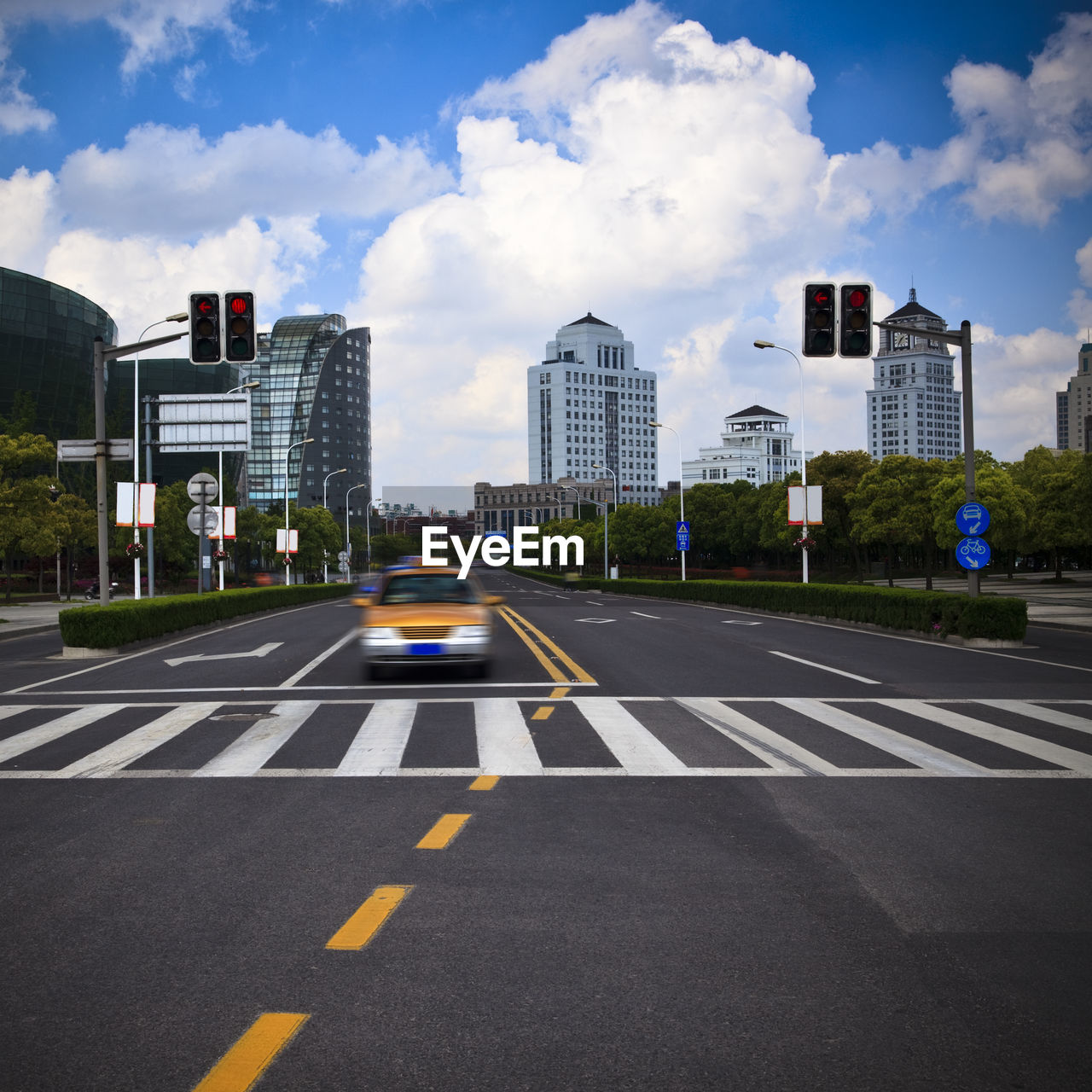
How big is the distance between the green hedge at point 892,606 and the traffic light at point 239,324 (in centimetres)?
1455

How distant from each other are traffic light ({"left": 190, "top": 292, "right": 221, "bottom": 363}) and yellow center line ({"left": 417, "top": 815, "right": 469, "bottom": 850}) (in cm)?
1249

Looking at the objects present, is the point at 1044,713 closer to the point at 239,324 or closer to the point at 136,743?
the point at 136,743

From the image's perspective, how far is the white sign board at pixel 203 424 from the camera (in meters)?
31.5

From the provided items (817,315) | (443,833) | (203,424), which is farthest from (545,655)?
(203,424)

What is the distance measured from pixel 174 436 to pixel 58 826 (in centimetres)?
2660

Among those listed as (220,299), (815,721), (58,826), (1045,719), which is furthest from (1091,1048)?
(220,299)

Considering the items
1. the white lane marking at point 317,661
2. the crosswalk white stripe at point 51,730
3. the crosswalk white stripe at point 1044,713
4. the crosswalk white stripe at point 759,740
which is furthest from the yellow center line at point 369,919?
the white lane marking at point 317,661

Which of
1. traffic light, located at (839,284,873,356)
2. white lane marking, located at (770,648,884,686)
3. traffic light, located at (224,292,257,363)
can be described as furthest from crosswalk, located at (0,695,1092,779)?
traffic light, located at (839,284,873,356)

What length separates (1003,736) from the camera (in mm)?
9969

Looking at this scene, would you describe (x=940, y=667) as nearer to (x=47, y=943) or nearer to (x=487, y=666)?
(x=487, y=666)

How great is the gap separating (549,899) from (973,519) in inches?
721

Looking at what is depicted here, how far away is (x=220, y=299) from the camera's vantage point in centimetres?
1738

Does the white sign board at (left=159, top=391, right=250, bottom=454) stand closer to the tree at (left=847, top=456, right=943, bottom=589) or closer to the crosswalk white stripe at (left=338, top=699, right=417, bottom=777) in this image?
the crosswalk white stripe at (left=338, top=699, right=417, bottom=777)

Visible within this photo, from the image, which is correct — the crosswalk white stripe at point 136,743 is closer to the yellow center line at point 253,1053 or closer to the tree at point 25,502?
the yellow center line at point 253,1053
